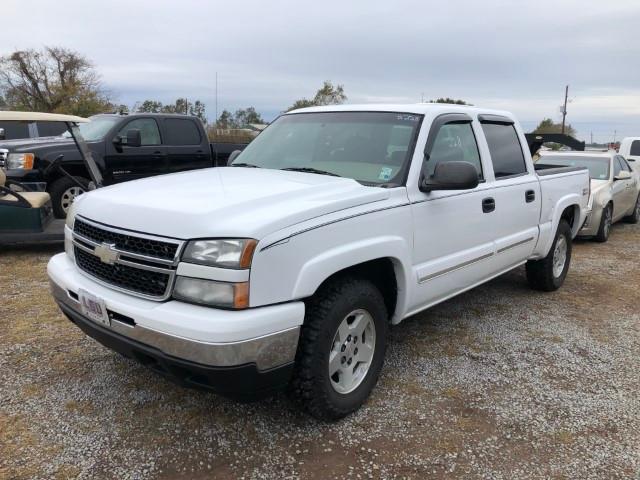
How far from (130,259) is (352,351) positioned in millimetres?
1345

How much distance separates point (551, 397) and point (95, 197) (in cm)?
309

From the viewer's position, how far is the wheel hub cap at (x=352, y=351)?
2.96 meters

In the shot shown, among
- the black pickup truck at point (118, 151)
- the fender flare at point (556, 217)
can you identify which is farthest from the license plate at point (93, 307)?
the black pickup truck at point (118, 151)

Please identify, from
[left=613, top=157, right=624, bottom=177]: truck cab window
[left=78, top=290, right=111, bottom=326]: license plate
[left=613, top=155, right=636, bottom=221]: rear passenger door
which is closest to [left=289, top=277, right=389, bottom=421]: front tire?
[left=78, top=290, right=111, bottom=326]: license plate

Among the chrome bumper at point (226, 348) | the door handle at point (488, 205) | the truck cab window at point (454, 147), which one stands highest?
the truck cab window at point (454, 147)

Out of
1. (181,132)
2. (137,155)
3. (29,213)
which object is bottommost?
(29,213)

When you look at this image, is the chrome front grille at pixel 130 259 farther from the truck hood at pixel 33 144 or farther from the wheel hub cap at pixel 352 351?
the truck hood at pixel 33 144

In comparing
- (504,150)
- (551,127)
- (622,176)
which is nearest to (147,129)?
(504,150)

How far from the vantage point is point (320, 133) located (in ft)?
13.0

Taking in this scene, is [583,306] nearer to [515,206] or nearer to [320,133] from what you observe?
[515,206]

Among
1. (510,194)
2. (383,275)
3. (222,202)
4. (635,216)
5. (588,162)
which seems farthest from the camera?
(635,216)

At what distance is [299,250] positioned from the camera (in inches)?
101

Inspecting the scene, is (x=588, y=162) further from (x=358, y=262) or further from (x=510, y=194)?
(x=358, y=262)

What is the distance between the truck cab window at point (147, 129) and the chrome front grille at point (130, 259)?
21.4 feet
